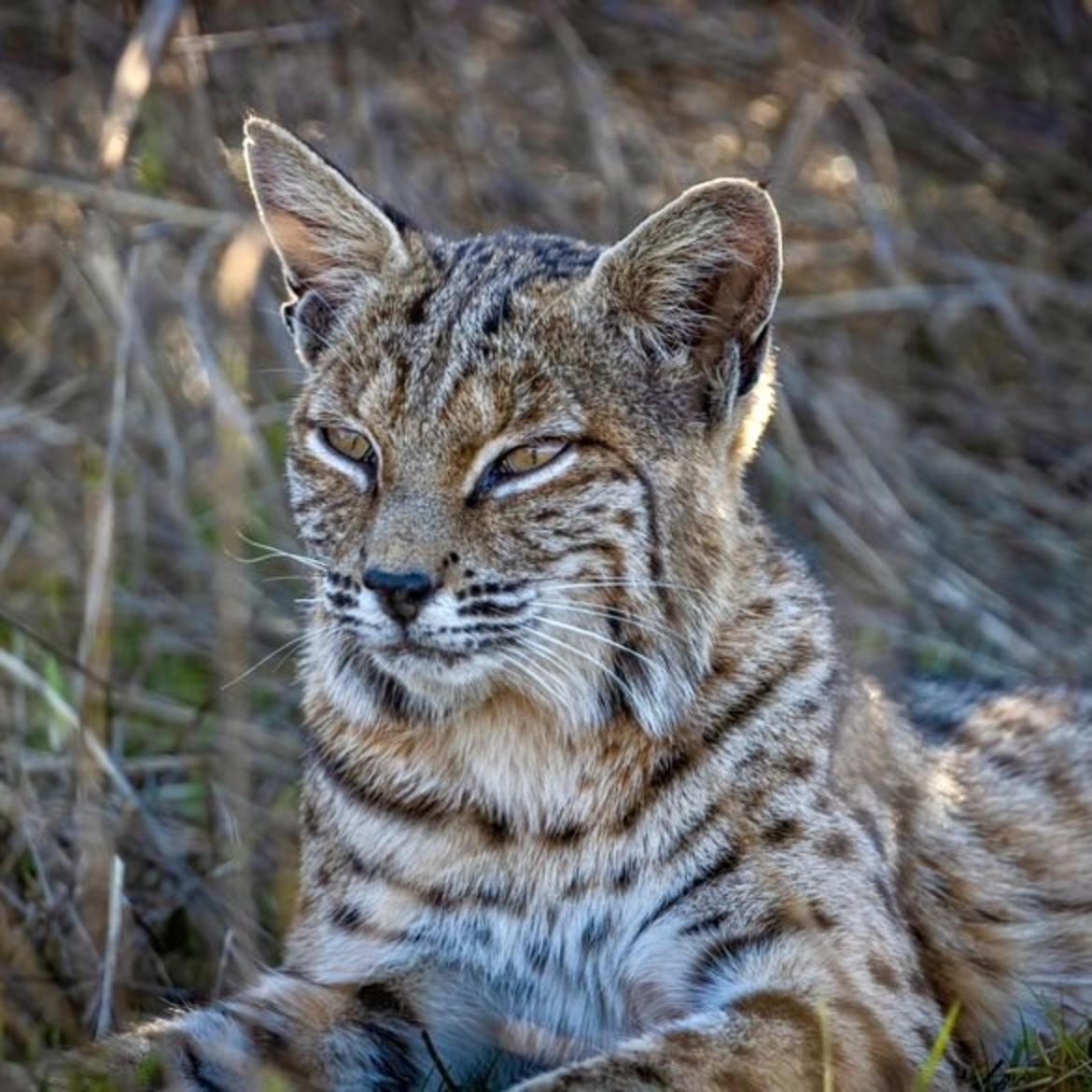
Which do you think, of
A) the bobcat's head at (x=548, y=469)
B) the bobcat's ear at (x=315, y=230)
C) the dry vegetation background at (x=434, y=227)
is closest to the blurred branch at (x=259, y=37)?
the dry vegetation background at (x=434, y=227)

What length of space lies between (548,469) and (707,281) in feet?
1.64

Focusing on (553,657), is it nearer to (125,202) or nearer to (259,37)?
(125,202)

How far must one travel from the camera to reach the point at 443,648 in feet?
12.5

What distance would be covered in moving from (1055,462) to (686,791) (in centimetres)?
445

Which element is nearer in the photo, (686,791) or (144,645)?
(686,791)

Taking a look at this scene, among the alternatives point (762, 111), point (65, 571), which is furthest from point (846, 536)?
point (65, 571)

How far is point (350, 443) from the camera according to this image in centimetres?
411

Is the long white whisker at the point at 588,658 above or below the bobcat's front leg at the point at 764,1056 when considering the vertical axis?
above

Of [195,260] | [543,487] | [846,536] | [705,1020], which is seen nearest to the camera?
[705,1020]

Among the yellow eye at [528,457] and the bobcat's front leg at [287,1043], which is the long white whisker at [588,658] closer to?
the yellow eye at [528,457]

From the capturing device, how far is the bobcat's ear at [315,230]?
436cm

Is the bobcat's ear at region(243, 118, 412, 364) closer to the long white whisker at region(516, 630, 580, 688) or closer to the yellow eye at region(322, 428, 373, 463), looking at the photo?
the yellow eye at region(322, 428, 373, 463)

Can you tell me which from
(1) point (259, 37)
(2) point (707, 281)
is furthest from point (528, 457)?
(1) point (259, 37)

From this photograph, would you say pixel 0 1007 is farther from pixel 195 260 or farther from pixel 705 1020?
pixel 195 260
